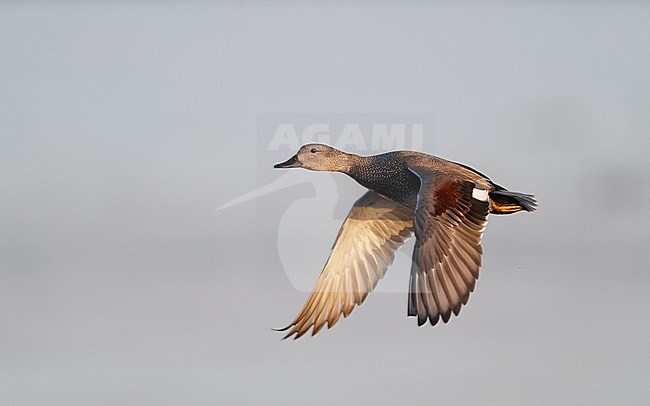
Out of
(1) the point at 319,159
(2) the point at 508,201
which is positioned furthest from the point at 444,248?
(1) the point at 319,159

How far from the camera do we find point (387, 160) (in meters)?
9.94

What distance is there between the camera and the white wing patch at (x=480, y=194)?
915 centimetres

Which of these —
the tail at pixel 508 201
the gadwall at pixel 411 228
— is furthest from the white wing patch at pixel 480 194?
the tail at pixel 508 201

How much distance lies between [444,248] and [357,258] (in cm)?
193

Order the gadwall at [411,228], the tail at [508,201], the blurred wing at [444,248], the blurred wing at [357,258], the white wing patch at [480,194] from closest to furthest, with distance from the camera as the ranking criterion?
the blurred wing at [444,248], the gadwall at [411,228], the white wing patch at [480,194], the tail at [508,201], the blurred wing at [357,258]

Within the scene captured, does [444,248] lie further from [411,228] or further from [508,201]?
[411,228]

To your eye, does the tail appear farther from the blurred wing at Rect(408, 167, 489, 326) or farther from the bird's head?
the bird's head

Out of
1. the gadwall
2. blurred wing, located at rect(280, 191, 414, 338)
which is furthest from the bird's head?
blurred wing, located at rect(280, 191, 414, 338)

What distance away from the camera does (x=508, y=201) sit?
9.62 m

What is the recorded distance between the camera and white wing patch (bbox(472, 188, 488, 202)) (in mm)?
9148

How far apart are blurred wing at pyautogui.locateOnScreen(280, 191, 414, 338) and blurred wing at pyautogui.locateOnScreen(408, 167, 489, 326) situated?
1.31 meters

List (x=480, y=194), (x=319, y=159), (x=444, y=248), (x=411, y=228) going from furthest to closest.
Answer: (x=411, y=228), (x=319, y=159), (x=480, y=194), (x=444, y=248)

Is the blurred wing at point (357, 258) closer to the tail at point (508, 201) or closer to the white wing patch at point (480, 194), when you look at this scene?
the tail at point (508, 201)

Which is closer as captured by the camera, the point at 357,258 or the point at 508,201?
the point at 508,201
